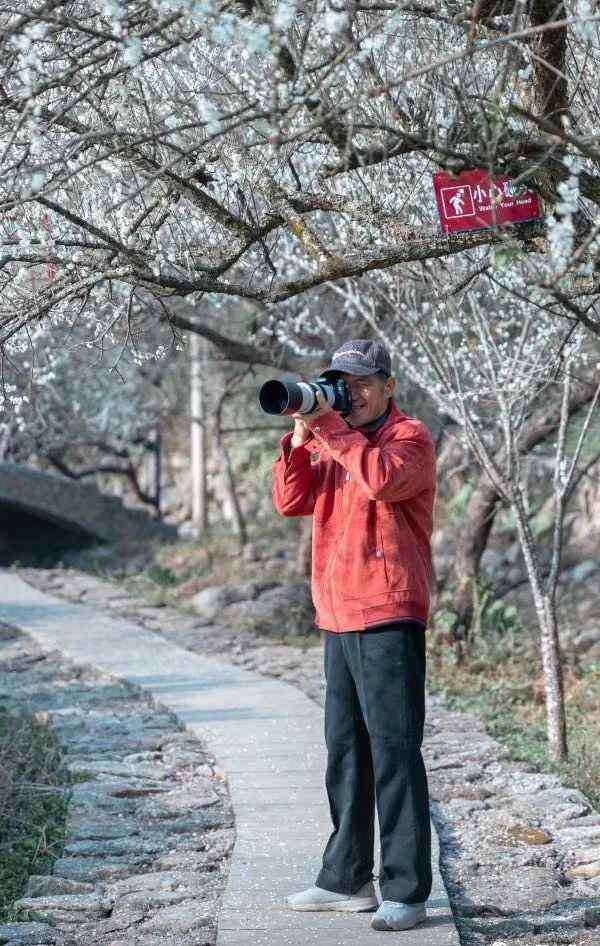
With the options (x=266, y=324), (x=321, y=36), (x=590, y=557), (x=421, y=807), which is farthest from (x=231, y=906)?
(x=590, y=557)

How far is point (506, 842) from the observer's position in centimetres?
524

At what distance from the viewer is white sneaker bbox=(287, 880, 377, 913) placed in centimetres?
420

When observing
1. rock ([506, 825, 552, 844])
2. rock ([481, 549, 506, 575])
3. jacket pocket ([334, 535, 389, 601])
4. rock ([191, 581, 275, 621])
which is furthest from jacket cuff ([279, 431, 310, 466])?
rock ([481, 549, 506, 575])

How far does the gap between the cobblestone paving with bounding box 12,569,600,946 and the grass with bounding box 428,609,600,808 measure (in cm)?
14

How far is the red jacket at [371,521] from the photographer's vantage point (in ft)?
12.9

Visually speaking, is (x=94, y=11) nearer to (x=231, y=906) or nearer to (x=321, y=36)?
(x=321, y=36)

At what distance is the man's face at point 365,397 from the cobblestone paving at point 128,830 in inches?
68.2

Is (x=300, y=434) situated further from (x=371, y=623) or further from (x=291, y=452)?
(x=371, y=623)

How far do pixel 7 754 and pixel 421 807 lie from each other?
120 inches

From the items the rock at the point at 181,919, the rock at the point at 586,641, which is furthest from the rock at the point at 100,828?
the rock at the point at 586,641

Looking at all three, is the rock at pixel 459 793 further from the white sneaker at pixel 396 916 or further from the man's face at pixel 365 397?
the man's face at pixel 365 397

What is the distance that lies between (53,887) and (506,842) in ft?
5.87

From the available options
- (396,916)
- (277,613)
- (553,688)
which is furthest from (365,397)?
(277,613)

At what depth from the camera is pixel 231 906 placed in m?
4.29
